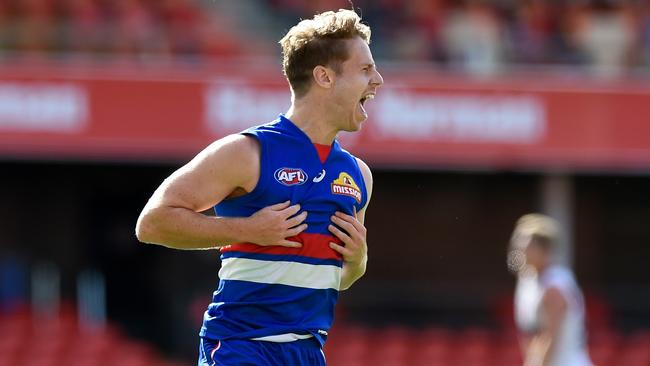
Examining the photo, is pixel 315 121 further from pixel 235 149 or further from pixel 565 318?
pixel 565 318

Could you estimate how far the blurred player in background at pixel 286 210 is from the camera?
448cm

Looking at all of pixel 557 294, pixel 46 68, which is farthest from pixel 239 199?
pixel 46 68

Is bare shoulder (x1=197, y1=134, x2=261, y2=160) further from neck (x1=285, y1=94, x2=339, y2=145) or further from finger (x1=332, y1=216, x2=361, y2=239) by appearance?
finger (x1=332, y1=216, x2=361, y2=239)

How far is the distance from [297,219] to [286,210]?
0.05 m

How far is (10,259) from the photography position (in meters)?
16.9

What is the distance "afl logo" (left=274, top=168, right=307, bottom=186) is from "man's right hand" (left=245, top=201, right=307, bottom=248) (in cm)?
9

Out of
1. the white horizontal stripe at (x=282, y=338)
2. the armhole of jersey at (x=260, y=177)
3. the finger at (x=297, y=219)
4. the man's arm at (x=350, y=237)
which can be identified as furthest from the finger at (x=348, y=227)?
the white horizontal stripe at (x=282, y=338)

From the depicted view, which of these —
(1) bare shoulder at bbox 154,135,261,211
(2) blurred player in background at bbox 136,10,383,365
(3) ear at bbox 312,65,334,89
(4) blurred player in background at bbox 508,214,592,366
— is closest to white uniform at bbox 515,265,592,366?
(4) blurred player in background at bbox 508,214,592,366

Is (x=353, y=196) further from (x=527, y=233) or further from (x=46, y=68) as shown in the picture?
(x=46, y=68)

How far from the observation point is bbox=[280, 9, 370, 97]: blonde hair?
4.71 m

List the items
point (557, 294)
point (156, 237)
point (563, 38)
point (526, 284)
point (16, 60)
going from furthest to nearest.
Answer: point (563, 38) → point (16, 60) → point (526, 284) → point (557, 294) → point (156, 237)

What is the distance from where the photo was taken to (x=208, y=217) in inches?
175

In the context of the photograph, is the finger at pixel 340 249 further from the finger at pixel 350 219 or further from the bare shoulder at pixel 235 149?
the bare shoulder at pixel 235 149

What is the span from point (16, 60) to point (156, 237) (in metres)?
9.68
